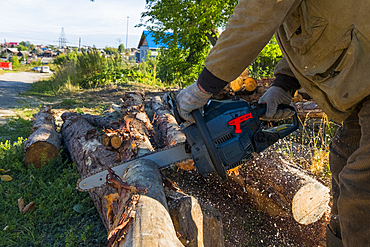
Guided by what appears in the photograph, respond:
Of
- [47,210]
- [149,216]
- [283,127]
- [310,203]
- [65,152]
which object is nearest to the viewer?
[149,216]

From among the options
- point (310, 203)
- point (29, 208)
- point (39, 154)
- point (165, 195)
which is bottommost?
point (29, 208)

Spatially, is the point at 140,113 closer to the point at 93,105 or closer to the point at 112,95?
the point at 93,105

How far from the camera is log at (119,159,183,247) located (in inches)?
45.4

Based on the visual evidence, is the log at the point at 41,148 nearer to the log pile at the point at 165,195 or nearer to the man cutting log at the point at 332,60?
the log pile at the point at 165,195

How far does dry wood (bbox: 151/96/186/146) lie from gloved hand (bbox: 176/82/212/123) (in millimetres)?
1184

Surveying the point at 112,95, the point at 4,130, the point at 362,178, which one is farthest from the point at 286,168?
the point at 112,95

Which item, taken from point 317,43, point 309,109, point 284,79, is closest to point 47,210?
point 284,79

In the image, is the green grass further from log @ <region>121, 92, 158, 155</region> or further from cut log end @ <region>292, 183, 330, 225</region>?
cut log end @ <region>292, 183, 330, 225</region>

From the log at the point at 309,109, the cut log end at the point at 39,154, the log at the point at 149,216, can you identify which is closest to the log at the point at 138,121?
the cut log end at the point at 39,154

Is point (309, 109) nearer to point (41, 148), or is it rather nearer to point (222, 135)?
point (222, 135)

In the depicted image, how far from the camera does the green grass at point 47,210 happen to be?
6.80 feet

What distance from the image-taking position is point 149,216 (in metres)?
1.32

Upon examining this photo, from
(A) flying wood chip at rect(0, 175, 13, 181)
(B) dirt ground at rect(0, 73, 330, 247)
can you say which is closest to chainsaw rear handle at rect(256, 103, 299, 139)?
(B) dirt ground at rect(0, 73, 330, 247)

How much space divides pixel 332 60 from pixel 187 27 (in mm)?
6736
